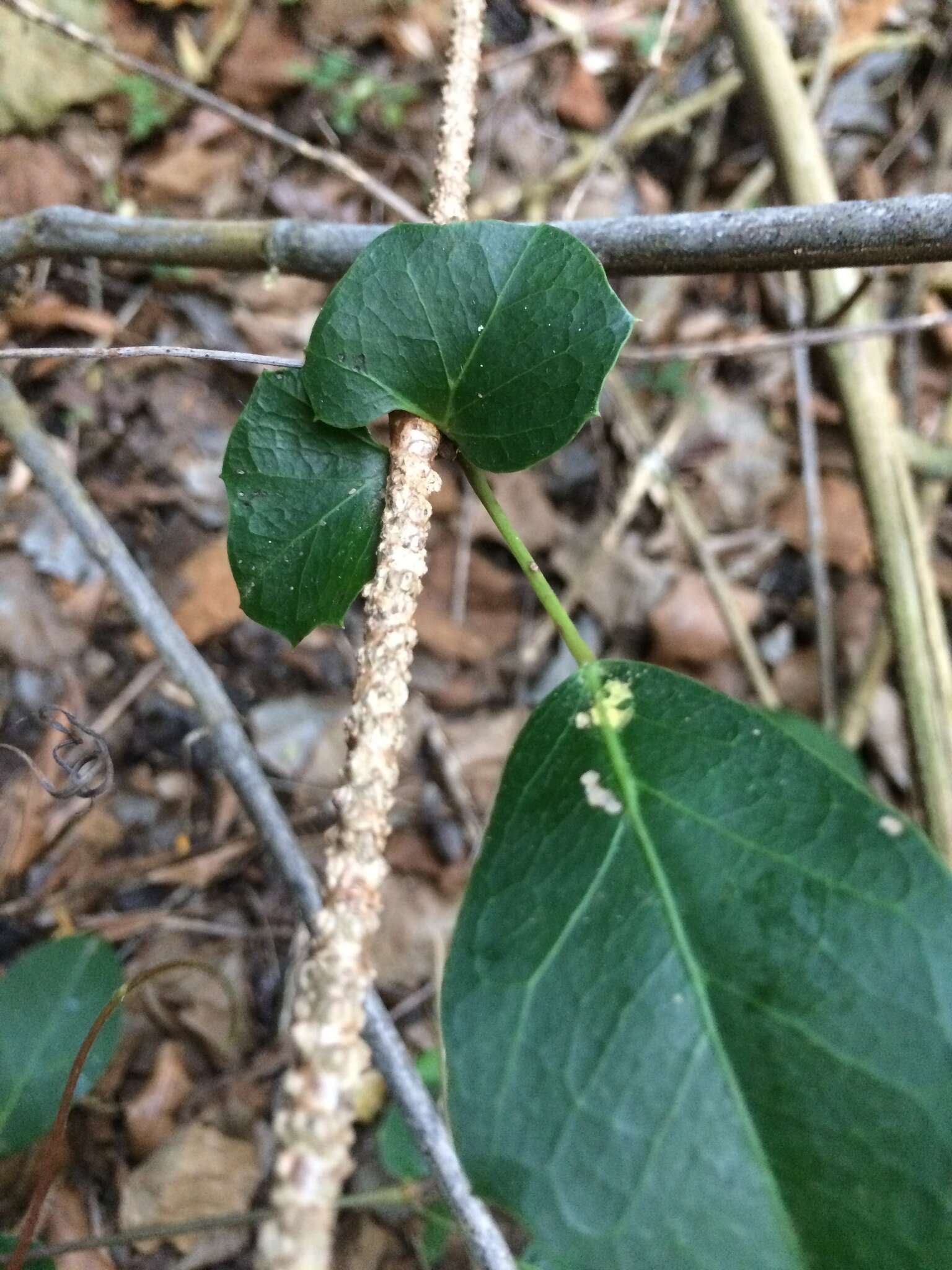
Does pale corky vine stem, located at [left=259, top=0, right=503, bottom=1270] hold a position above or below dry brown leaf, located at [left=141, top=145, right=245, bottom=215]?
below

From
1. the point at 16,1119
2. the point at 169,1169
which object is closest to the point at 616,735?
the point at 16,1119

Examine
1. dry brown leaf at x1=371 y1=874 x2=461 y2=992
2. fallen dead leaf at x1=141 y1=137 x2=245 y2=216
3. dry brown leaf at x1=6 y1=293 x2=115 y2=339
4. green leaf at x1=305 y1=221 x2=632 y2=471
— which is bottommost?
dry brown leaf at x1=371 y1=874 x2=461 y2=992

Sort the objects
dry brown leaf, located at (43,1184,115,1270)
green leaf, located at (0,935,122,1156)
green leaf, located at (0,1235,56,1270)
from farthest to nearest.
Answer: dry brown leaf, located at (43,1184,115,1270) < green leaf, located at (0,935,122,1156) < green leaf, located at (0,1235,56,1270)

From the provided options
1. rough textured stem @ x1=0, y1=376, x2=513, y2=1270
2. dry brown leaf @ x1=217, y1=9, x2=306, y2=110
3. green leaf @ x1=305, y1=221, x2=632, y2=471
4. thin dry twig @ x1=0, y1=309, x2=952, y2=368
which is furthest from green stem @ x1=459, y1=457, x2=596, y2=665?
dry brown leaf @ x1=217, y1=9, x2=306, y2=110

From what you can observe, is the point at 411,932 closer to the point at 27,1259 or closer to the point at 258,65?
the point at 27,1259

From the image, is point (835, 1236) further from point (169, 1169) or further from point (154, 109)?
point (154, 109)

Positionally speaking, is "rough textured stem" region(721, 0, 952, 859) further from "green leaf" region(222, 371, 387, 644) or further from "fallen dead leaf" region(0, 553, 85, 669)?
"fallen dead leaf" region(0, 553, 85, 669)

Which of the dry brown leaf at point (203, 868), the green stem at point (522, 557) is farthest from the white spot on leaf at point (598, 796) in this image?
the dry brown leaf at point (203, 868)
